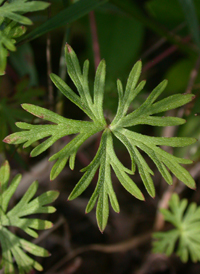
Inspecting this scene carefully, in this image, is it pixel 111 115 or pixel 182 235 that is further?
pixel 111 115

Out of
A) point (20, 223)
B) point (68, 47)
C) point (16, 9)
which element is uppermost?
point (16, 9)

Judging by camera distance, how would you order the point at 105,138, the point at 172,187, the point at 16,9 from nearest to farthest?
1. the point at 16,9
2. the point at 105,138
3. the point at 172,187

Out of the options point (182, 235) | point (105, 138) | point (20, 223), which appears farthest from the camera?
point (182, 235)

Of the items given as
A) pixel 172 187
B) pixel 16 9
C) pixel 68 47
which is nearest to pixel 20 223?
pixel 68 47

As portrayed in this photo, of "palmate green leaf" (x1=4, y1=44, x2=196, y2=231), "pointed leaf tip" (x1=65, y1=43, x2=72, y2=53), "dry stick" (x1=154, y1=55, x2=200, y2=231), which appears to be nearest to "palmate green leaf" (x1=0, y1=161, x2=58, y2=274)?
"palmate green leaf" (x1=4, y1=44, x2=196, y2=231)

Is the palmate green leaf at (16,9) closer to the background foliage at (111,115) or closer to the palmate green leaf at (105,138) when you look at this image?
the palmate green leaf at (105,138)

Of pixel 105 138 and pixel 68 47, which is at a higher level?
pixel 68 47

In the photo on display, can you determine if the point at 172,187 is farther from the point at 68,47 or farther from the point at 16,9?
the point at 16,9

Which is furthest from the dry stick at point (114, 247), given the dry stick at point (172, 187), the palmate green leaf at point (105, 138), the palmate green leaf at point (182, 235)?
the palmate green leaf at point (105, 138)
